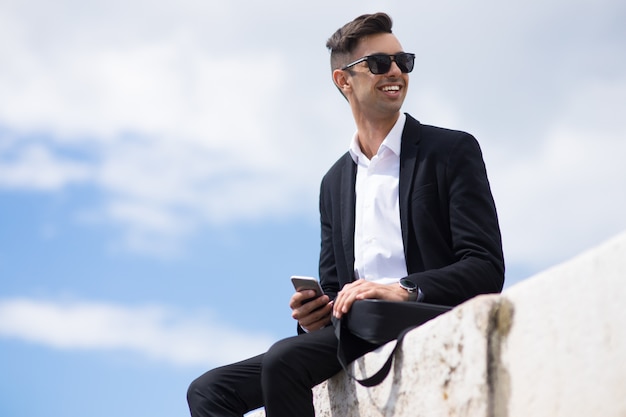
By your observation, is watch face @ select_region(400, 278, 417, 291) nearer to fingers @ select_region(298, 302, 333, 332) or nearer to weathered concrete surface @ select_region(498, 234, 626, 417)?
fingers @ select_region(298, 302, 333, 332)

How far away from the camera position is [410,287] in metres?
3.59

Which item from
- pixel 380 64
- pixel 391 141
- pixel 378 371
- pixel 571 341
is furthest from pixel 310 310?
pixel 571 341

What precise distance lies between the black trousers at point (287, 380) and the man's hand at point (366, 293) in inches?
6.3

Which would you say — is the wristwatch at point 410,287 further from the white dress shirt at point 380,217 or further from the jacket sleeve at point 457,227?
the white dress shirt at point 380,217

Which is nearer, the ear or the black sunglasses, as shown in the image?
the black sunglasses

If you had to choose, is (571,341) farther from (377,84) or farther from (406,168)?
(377,84)

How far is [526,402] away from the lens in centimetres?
270

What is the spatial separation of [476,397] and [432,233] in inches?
43.7

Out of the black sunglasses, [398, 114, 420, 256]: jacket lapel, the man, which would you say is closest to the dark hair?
the man

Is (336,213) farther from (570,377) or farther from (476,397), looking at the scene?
(570,377)

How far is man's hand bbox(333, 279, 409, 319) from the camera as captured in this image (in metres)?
3.54

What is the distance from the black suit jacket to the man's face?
19 cm

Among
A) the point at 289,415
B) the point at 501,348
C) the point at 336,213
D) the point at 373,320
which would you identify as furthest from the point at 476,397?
the point at 336,213

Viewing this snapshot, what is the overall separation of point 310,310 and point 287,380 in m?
0.40
